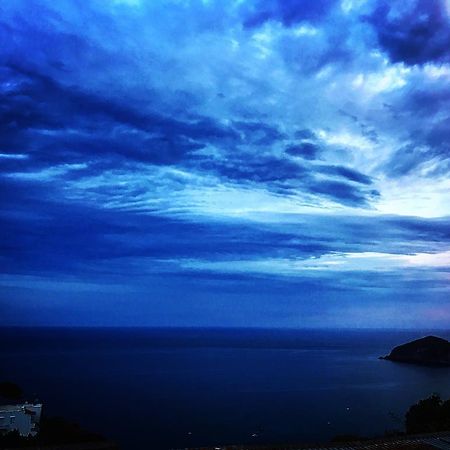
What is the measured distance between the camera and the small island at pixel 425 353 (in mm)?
132375

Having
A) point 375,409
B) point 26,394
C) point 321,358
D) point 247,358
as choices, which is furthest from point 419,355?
point 26,394

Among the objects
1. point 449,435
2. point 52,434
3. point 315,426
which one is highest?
point 449,435

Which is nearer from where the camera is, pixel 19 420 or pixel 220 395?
pixel 19 420

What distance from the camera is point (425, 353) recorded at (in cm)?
13588

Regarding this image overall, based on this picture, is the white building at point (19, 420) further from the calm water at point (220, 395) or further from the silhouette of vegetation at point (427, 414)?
the silhouette of vegetation at point (427, 414)

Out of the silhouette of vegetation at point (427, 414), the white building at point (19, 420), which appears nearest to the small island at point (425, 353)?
the silhouette of vegetation at point (427, 414)

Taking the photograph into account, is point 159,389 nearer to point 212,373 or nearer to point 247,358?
point 212,373

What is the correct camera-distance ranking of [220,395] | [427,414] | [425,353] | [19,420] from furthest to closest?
[425,353] → [220,395] → [427,414] → [19,420]

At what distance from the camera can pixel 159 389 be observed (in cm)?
7969

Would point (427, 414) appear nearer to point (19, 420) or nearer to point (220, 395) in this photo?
point (19, 420)

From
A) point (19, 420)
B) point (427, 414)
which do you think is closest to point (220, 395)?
point (427, 414)

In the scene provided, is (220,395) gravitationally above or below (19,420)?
below

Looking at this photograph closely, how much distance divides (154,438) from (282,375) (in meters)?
56.9

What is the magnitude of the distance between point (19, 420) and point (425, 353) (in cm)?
12826
